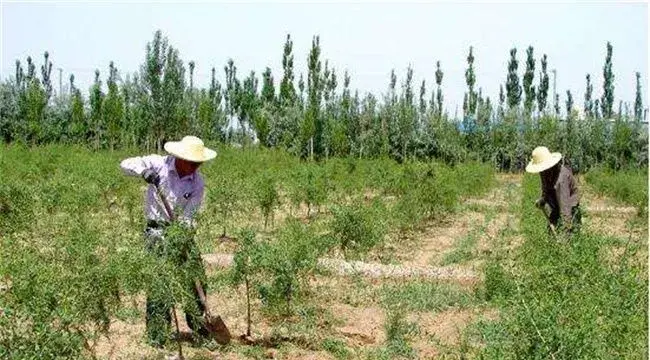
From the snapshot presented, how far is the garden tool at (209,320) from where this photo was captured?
226 inches

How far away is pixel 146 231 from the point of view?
598cm

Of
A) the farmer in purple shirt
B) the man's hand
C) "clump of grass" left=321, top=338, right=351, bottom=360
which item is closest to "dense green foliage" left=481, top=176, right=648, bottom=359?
"clump of grass" left=321, top=338, right=351, bottom=360

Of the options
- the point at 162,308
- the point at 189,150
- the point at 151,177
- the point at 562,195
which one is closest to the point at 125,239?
the point at 151,177

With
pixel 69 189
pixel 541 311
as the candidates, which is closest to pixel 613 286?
pixel 541 311

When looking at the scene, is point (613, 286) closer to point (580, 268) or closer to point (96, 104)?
point (580, 268)

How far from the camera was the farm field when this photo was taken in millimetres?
4215

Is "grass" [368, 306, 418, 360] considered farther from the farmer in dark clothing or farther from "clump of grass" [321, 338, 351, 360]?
the farmer in dark clothing

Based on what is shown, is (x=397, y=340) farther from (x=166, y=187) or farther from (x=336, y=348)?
(x=166, y=187)

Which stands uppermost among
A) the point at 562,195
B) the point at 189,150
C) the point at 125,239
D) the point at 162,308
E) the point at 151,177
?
the point at 189,150

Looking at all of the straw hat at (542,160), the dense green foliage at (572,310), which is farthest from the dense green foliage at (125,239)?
Answer: the straw hat at (542,160)

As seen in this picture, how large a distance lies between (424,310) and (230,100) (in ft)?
122

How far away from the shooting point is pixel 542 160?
7.80 m

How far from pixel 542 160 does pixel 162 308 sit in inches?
161

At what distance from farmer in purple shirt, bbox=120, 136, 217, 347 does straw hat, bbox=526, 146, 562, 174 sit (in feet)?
10.9
